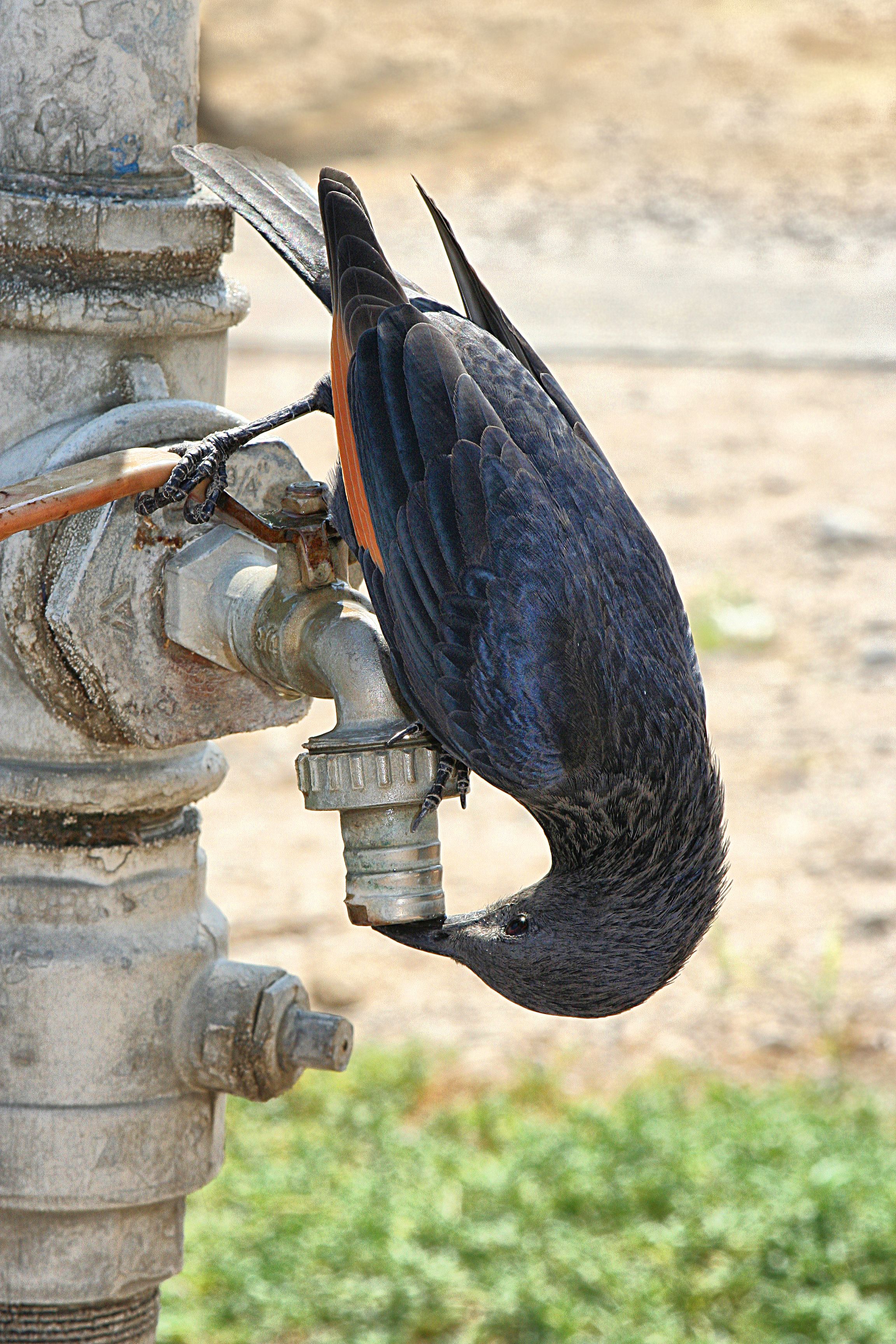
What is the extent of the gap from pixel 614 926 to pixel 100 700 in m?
0.57

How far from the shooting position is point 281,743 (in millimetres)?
5477

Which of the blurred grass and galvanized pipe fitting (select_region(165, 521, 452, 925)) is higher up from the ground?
galvanized pipe fitting (select_region(165, 521, 452, 925))

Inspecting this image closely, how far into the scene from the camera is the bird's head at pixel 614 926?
175 centimetres

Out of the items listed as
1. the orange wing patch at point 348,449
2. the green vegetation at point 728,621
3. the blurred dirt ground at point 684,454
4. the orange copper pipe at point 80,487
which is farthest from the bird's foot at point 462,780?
the green vegetation at point 728,621

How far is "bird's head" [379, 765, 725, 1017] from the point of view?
5.73 feet

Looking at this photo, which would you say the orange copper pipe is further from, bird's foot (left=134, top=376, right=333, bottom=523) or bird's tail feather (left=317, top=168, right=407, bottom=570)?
bird's tail feather (left=317, top=168, right=407, bottom=570)

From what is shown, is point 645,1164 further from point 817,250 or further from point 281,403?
point 817,250

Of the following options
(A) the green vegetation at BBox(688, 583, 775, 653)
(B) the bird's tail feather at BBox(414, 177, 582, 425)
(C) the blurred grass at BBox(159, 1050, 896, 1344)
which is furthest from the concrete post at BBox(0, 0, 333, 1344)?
(A) the green vegetation at BBox(688, 583, 775, 653)

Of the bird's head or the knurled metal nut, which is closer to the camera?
the knurled metal nut

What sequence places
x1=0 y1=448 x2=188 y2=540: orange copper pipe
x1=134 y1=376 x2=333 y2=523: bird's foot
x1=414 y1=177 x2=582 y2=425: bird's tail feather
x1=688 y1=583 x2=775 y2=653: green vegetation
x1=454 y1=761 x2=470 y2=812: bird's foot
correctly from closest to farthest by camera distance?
x1=0 y1=448 x2=188 y2=540: orange copper pipe, x1=134 y1=376 x2=333 y2=523: bird's foot, x1=454 y1=761 x2=470 y2=812: bird's foot, x1=414 y1=177 x2=582 y2=425: bird's tail feather, x1=688 y1=583 x2=775 y2=653: green vegetation

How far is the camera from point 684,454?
752 centimetres

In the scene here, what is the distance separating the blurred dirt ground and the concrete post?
213 cm

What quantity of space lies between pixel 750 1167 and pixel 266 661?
198 centimetres

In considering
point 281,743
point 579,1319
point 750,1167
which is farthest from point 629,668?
point 281,743
